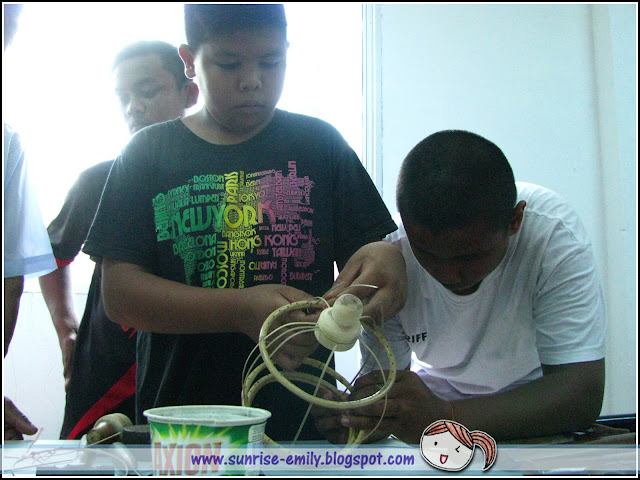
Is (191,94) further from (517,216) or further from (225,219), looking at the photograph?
(517,216)

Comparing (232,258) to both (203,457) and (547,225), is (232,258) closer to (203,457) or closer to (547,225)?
(203,457)

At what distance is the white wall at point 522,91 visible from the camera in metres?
2.25

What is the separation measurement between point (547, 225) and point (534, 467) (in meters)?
0.51

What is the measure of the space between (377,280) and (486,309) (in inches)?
15.3

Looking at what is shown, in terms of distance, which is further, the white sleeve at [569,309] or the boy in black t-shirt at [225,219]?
the white sleeve at [569,309]

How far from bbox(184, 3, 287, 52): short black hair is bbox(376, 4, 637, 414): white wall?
4.33ft

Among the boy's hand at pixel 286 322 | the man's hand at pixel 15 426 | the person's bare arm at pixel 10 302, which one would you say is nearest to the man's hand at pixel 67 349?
the person's bare arm at pixel 10 302

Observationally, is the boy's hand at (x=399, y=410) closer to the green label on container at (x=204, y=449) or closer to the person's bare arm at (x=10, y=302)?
the green label on container at (x=204, y=449)

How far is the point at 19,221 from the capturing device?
107 centimetres

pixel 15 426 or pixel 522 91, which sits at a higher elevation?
pixel 522 91

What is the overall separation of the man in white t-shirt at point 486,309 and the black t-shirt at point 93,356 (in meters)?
0.57

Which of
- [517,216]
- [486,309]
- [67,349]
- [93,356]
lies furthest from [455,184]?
[67,349]

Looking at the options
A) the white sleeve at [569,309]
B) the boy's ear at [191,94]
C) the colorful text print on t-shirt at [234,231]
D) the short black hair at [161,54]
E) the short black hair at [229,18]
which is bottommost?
the white sleeve at [569,309]

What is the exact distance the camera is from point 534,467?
64cm
